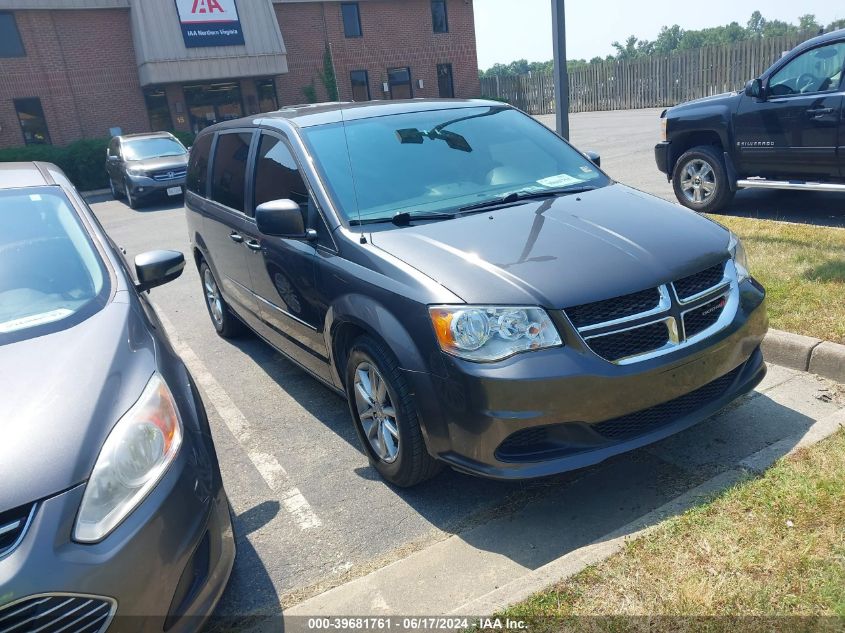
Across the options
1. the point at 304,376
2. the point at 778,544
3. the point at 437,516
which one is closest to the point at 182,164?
the point at 304,376

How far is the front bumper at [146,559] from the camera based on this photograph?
1912 millimetres

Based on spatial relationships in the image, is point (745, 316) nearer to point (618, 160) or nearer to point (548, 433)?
point (548, 433)

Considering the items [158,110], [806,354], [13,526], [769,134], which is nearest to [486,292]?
[13,526]

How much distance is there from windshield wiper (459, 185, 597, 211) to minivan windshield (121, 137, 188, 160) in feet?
47.5

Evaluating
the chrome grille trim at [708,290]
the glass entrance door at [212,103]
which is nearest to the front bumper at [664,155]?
the chrome grille trim at [708,290]

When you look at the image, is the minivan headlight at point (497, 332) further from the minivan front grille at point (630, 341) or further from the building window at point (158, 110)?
the building window at point (158, 110)

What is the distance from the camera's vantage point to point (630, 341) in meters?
2.89

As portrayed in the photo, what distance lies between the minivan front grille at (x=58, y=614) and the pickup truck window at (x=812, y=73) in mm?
7798

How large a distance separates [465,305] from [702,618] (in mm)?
1407

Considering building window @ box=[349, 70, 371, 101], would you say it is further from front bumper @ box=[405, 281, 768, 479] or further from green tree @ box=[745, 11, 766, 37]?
green tree @ box=[745, 11, 766, 37]

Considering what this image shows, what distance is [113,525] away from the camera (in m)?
2.06

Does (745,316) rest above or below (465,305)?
below

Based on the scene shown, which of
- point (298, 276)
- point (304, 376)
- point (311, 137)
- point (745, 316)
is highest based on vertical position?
point (311, 137)

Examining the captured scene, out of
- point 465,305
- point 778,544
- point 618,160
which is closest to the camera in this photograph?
point 778,544
